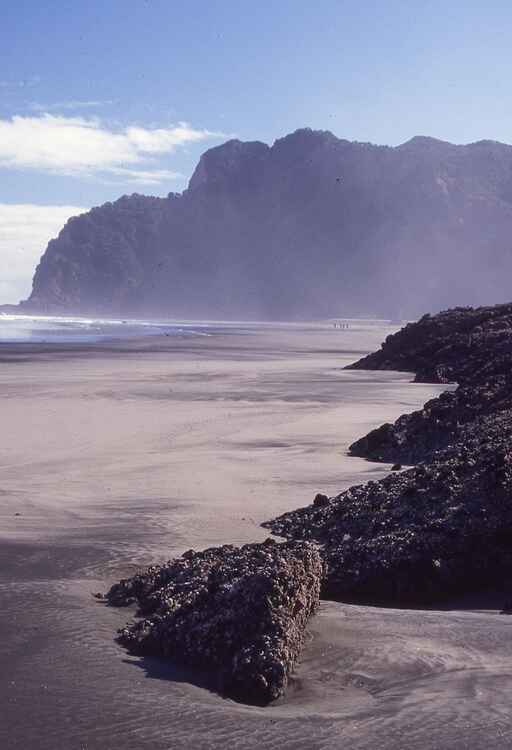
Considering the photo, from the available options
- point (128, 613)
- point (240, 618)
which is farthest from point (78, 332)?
point (240, 618)

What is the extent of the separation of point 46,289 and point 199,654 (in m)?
188

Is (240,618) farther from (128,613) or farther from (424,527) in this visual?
(424,527)

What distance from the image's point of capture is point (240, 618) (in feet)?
13.7

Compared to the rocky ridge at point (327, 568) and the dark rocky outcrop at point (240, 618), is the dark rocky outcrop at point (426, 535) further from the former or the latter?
the dark rocky outcrop at point (240, 618)

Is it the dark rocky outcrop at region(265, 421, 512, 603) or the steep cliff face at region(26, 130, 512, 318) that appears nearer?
the dark rocky outcrop at region(265, 421, 512, 603)

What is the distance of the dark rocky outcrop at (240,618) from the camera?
157 inches

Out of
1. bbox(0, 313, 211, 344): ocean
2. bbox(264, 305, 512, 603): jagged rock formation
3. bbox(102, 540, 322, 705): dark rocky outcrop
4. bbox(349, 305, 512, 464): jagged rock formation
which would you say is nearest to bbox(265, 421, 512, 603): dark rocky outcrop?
bbox(264, 305, 512, 603): jagged rock formation

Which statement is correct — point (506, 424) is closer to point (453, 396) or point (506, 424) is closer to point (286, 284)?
point (453, 396)

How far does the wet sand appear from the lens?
3.57m

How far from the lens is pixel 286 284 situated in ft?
550

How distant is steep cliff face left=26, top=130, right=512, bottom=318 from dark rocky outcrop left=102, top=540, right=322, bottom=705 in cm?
14697

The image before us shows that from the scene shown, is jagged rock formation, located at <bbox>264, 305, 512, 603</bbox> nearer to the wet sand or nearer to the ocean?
the wet sand

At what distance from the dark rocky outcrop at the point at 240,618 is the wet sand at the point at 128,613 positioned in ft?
0.35

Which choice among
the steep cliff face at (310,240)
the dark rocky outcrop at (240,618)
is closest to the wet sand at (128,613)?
the dark rocky outcrop at (240,618)
